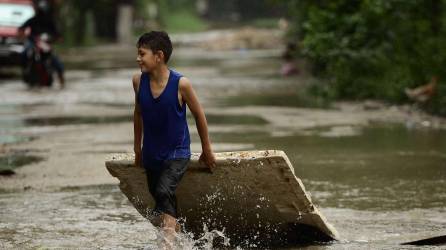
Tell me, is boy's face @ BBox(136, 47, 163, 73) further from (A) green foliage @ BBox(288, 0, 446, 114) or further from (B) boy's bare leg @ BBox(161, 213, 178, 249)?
(A) green foliage @ BBox(288, 0, 446, 114)

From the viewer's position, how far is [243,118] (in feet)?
54.2

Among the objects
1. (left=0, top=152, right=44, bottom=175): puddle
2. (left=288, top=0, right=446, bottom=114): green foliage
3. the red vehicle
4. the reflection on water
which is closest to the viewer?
the reflection on water

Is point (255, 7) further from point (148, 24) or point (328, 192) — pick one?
point (328, 192)

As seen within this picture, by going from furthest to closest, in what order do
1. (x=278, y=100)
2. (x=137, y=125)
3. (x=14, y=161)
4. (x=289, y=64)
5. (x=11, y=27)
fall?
(x=11, y=27), (x=289, y=64), (x=278, y=100), (x=14, y=161), (x=137, y=125)

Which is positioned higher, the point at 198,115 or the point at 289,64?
the point at 198,115

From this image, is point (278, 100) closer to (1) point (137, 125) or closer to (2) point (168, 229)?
(1) point (137, 125)

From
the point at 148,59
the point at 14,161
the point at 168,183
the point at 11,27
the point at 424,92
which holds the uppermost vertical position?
the point at 148,59

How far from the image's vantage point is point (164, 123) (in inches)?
278

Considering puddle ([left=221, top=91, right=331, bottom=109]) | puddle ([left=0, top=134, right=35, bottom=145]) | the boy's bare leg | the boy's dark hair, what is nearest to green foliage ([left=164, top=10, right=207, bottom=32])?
puddle ([left=221, top=91, right=331, bottom=109])

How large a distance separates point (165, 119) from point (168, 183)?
0.41m

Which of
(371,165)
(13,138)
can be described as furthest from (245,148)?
(13,138)

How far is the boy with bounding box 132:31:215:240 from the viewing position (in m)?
7.05

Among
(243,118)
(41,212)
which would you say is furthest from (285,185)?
(243,118)

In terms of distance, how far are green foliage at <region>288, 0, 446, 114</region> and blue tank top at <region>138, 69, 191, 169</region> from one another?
10561 mm
